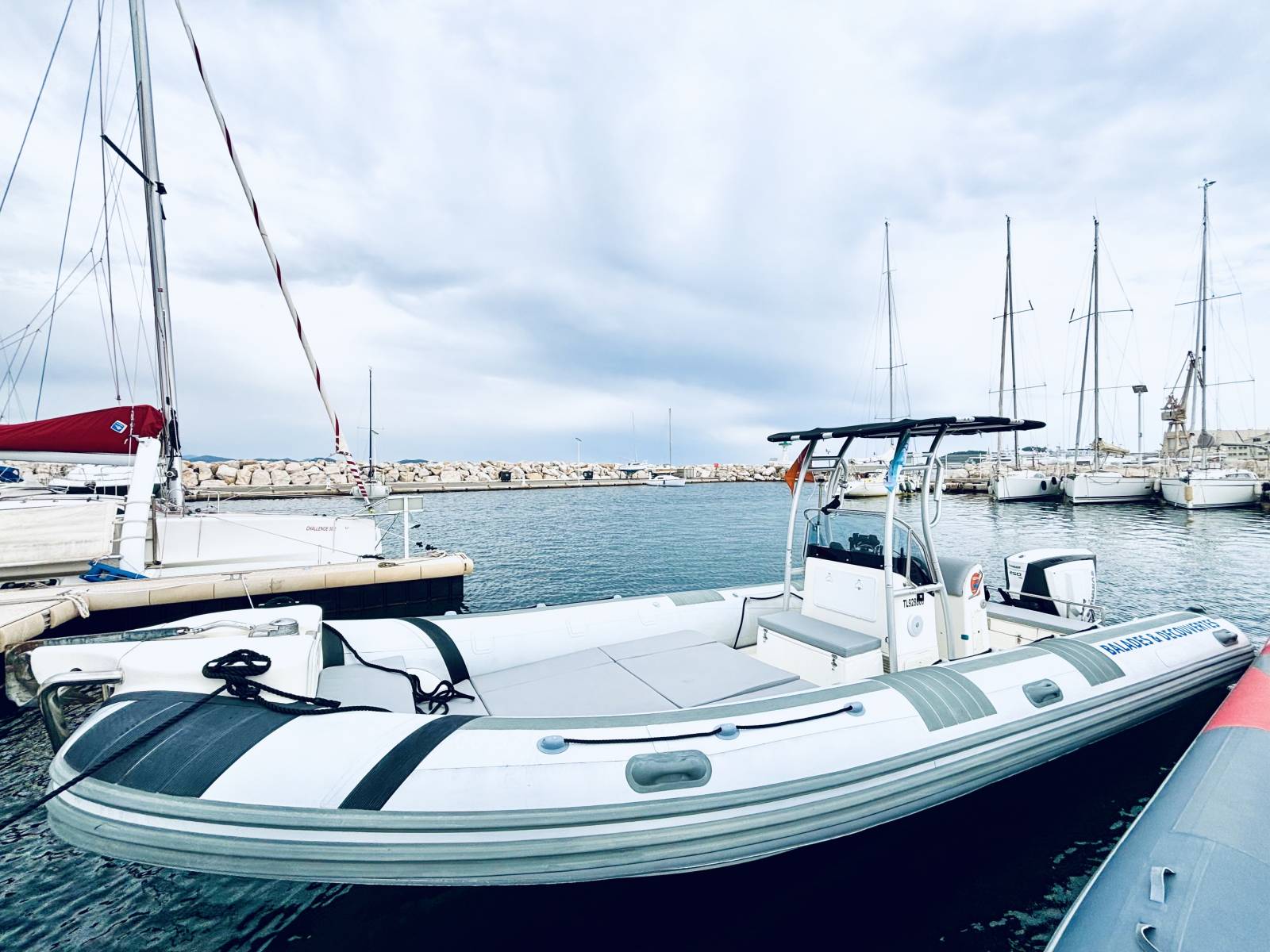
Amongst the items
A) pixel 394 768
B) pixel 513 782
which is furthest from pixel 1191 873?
pixel 394 768

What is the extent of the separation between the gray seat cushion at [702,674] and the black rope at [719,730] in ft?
2.01

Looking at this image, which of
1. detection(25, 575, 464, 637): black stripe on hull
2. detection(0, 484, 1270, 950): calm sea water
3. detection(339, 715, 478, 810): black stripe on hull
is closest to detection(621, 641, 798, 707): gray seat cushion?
detection(0, 484, 1270, 950): calm sea water

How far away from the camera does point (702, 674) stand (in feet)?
13.6

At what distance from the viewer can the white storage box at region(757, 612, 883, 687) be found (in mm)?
4129

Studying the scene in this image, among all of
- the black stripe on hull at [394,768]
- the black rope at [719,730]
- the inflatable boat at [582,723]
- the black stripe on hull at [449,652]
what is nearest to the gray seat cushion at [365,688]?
the inflatable boat at [582,723]

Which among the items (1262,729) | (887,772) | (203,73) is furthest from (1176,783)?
(203,73)

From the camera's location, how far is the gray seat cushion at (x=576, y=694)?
3.74m

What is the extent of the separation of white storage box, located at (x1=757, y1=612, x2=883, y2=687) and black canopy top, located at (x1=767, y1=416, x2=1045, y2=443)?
1.64m

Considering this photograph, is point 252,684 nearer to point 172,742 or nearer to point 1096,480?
point 172,742

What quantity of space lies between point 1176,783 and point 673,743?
9.45 ft

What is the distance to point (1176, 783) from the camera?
122 inches

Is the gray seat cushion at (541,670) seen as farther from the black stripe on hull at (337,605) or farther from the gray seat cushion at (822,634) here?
the black stripe on hull at (337,605)

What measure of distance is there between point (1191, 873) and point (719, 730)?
2.03m

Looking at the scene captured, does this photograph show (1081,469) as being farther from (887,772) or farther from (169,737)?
(169,737)
